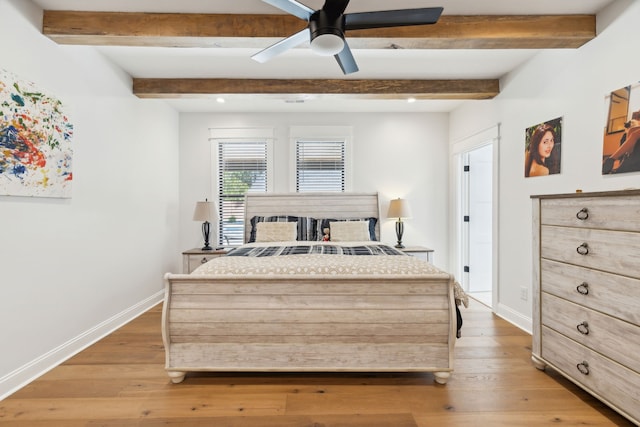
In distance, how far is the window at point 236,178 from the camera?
182 inches

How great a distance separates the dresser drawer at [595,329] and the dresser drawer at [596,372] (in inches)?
1.6

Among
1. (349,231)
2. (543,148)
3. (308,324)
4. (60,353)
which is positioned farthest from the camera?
(349,231)

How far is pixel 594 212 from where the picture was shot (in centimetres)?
178

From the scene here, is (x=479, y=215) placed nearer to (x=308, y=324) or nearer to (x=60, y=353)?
(x=308, y=324)

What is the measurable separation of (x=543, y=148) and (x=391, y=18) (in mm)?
1919

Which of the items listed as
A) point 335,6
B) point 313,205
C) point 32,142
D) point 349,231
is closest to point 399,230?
point 349,231

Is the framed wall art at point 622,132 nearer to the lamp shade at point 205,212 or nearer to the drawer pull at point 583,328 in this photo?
the drawer pull at point 583,328

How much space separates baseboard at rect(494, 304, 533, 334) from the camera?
2949 mm

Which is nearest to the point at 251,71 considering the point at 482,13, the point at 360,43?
the point at 360,43

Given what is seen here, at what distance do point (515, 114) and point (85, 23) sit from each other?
3.77 metres

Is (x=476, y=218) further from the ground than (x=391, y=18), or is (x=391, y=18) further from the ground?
(x=391, y=18)

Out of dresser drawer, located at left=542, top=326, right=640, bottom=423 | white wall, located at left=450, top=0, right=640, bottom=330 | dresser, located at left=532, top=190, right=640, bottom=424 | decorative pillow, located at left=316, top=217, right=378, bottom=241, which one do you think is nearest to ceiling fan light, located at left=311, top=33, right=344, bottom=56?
dresser, located at left=532, top=190, right=640, bottom=424

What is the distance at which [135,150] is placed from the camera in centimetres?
345

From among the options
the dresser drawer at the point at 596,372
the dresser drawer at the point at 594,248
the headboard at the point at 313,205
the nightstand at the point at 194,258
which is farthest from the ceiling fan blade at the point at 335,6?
the nightstand at the point at 194,258
